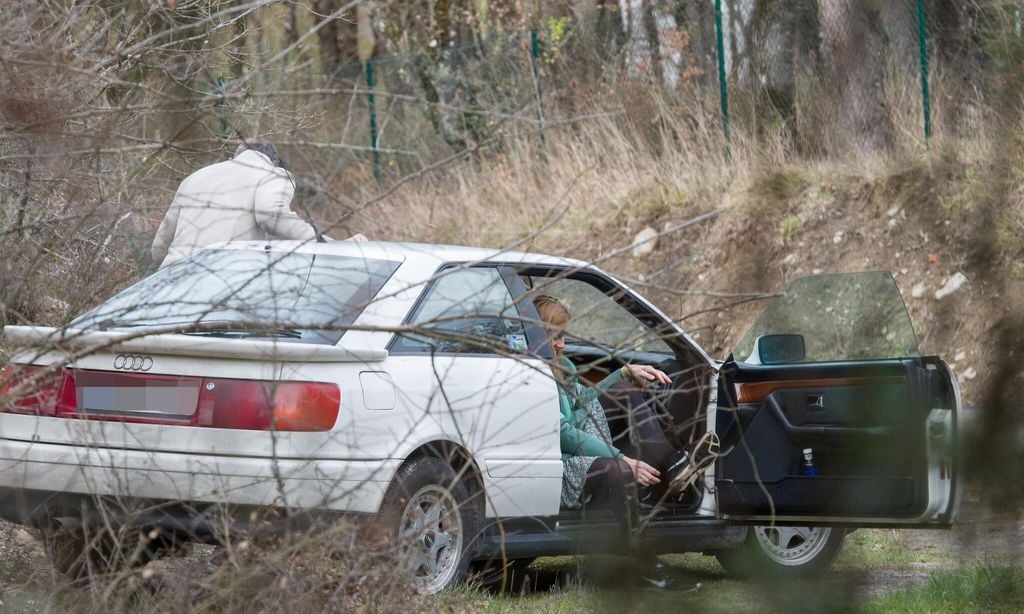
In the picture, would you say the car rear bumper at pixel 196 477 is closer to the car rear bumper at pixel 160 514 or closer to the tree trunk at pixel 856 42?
the car rear bumper at pixel 160 514

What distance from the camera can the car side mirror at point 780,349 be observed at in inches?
197

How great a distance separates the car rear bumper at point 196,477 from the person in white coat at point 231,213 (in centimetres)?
107

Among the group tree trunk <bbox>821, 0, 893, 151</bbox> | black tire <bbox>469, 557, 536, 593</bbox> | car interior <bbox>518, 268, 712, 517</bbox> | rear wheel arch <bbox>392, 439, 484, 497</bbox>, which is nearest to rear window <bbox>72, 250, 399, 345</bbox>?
rear wheel arch <bbox>392, 439, 484, 497</bbox>

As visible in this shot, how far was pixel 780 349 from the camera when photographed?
5.14 meters

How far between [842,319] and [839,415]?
2.01 feet

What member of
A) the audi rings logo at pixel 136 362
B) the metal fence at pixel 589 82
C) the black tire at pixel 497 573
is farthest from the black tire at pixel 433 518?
the metal fence at pixel 589 82

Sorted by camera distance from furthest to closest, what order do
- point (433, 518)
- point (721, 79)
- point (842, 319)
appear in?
point (721, 79) < point (433, 518) < point (842, 319)

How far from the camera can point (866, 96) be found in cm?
220

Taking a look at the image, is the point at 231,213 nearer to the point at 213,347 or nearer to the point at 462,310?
the point at 213,347

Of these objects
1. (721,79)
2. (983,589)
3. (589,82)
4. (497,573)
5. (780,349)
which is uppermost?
(589,82)

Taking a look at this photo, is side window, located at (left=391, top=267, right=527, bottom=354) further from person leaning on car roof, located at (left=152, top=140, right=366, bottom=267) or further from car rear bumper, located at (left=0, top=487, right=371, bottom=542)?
car rear bumper, located at (left=0, top=487, right=371, bottom=542)

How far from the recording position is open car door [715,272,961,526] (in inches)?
78.5

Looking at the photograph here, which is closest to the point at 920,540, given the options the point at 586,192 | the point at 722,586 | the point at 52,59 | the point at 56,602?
the point at 722,586

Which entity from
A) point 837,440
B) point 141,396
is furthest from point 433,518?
point 837,440
